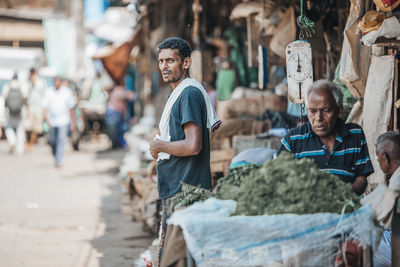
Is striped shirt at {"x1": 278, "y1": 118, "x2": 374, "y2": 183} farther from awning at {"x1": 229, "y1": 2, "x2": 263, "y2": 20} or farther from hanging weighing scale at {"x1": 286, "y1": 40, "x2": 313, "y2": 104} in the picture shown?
awning at {"x1": 229, "y1": 2, "x2": 263, "y2": 20}

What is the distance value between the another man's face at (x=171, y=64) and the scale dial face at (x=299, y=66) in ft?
4.54

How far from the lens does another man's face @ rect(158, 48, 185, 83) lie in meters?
3.93

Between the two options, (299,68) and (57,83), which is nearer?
(299,68)

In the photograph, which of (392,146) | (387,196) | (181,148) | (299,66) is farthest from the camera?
(299,66)

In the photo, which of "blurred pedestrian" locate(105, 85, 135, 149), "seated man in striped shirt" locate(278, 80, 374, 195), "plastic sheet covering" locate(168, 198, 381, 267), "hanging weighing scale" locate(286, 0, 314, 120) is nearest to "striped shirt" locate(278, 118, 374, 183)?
"seated man in striped shirt" locate(278, 80, 374, 195)

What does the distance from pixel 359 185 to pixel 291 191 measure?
93 cm

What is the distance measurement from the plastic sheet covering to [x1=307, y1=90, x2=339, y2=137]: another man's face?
33.6 inches

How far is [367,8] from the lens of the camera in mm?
5121

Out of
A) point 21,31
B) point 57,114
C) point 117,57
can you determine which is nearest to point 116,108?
point 117,57

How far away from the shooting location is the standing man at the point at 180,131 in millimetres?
3818

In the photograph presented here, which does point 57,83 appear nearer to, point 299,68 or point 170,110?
point 299,68

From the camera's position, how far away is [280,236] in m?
2.87

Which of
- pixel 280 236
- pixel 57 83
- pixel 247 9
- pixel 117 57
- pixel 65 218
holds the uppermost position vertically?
pixel 247 9

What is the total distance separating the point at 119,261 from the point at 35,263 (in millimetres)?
797
